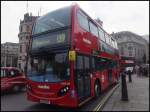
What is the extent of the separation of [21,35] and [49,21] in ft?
160

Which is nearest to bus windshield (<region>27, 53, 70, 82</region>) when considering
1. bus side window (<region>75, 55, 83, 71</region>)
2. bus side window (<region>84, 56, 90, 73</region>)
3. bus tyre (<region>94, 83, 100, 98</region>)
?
bus side window (<region>75, 55, 83, 71</region>)

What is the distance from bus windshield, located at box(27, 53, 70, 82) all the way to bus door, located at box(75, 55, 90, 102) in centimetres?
51

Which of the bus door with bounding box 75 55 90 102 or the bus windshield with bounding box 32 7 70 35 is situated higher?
the bus windshield with bounding box 32 7 70 35

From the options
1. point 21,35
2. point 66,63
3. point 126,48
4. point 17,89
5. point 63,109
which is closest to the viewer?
point 66,63

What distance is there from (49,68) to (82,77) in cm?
137

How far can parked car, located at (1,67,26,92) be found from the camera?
12281 millimetres

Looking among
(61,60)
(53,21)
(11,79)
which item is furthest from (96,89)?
(11,79)

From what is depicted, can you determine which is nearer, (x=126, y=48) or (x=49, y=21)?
(x=49, y=21)

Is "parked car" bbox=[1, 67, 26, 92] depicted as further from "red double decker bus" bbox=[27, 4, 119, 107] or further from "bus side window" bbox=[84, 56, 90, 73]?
"bus side window" bbox=[84, 56, 90, 73]

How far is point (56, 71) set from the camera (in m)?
7.79

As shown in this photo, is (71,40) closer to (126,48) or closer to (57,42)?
(57,42)

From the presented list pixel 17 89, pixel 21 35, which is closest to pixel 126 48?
pixel 21 35

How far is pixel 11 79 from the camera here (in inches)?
504

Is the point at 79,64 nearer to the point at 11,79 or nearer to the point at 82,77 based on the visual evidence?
the point at 82,77
